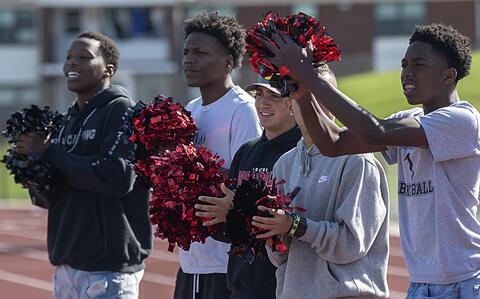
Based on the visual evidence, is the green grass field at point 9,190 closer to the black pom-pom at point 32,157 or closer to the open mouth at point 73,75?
the open mouth at point 73,75

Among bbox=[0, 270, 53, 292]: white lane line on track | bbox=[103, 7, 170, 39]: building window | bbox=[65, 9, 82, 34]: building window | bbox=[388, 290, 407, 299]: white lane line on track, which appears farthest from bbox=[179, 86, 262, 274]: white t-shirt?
bbox=[65, 9, 82, 34]: building window

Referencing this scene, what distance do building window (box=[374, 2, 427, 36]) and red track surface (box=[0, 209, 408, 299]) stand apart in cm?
2419

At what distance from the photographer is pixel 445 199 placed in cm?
340

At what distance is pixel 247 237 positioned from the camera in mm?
3459

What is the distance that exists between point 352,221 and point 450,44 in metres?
0.89

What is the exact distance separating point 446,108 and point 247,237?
1001 millimetres

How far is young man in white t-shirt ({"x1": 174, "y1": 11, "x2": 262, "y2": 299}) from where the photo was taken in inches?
182

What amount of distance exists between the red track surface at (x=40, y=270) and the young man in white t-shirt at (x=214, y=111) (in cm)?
534

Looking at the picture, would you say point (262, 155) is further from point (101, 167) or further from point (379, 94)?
point (379, 94)

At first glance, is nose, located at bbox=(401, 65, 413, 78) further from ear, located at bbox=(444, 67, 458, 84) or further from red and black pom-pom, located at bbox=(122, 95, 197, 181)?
red and black pom-pom, located at bbox=(122, 95, 197, 181)

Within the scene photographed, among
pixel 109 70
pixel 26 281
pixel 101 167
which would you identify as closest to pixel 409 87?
pixel 101 167

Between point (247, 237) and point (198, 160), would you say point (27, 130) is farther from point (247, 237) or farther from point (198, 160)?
point (247, 237)

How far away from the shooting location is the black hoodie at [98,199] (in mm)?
4781

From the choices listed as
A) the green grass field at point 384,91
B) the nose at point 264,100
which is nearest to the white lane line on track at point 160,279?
the nose at point 264,100
